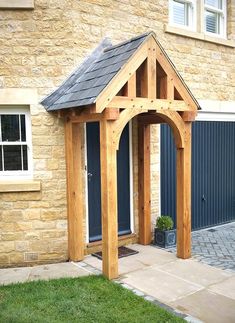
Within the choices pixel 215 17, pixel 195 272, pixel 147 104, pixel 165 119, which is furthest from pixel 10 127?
pixel 215 17

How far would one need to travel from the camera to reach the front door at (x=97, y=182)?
705cm

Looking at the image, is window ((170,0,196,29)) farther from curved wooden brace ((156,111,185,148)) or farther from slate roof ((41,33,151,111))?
curved wooden brace ((156,111,185,148))

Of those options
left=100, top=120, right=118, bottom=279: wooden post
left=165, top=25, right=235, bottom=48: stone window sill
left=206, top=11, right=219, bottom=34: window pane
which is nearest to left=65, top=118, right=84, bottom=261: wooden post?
left=100, top=120, right=118, bottom=279: wooden post

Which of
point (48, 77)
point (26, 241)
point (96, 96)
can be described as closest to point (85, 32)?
point (48, 77)

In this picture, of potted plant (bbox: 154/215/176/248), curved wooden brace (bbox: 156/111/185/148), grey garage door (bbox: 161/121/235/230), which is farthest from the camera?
grey garage door (bbox: 161/121/235/230)

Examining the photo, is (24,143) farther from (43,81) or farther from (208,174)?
(208,174)

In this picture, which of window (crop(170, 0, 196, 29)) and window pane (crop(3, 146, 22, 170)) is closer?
window pane (crop(3, 146, 22, 170))

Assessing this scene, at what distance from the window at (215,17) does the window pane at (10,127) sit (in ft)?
17.4

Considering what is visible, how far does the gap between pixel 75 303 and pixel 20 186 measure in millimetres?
2447

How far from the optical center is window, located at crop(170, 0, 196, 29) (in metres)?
8.36

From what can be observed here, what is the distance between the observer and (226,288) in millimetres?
5438

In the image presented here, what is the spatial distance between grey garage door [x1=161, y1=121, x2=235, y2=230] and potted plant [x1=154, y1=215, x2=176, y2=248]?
64cm

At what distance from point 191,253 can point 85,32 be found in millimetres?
4711

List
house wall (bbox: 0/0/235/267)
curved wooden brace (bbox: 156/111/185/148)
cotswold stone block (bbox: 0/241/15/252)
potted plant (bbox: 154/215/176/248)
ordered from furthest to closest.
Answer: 1. potted plant (bbox: 154/215/176/248)
2. cotswold stone block (bbox: 0/241/15/252)
3. house wall (bbox: 0/0/235/267)
4. curved wooden brace (bbox: 156/111/185/148)
